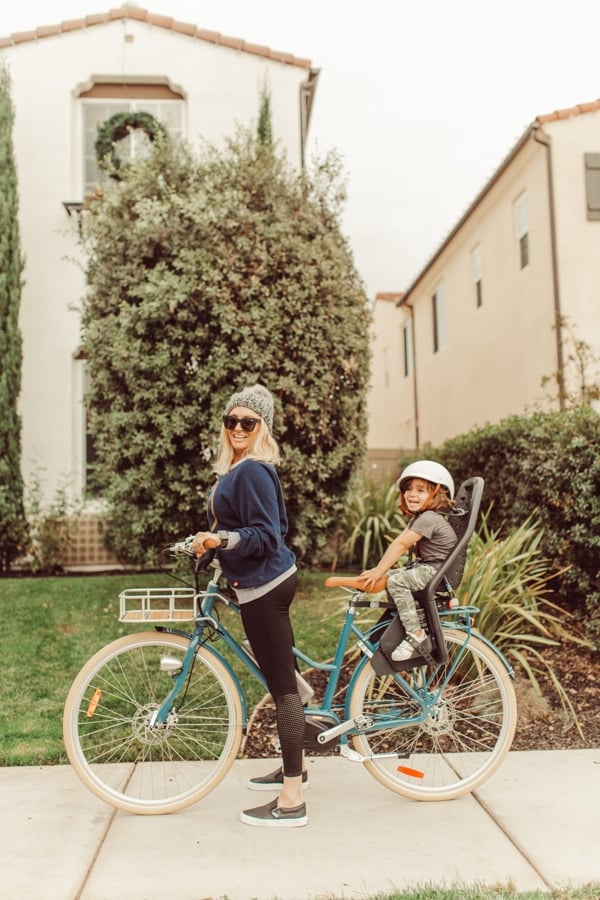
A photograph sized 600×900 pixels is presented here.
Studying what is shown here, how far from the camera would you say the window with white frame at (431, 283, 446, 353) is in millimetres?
20778

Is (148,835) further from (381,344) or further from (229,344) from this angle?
(381,344)

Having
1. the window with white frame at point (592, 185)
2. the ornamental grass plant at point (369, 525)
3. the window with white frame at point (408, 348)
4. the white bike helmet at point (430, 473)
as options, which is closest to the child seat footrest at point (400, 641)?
the white bike helmet at point (430, 473)

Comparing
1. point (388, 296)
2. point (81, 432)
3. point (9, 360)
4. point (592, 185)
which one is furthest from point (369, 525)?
point (388, 296)

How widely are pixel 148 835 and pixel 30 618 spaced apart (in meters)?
4.00

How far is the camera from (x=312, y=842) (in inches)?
136

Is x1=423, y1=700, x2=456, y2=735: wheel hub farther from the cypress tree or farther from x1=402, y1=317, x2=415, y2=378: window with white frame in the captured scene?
x1=402, y1=317, x2=415, y2=378: window with white frame

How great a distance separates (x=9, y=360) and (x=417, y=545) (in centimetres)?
744

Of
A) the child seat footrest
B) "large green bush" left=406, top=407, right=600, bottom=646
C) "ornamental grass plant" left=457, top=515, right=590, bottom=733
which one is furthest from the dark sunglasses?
"large green bush" left=406, top=407, right=600, bottom=646

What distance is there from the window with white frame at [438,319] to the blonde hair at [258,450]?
17424 millimetres

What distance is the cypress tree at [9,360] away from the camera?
9.94 meters

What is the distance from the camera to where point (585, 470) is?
230 inches

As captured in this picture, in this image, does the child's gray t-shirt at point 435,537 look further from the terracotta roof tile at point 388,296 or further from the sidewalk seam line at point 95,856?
the terracotta roof tile at point 388,296

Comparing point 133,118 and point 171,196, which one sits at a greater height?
point 133,118

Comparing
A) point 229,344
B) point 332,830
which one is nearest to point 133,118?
point 229,344
